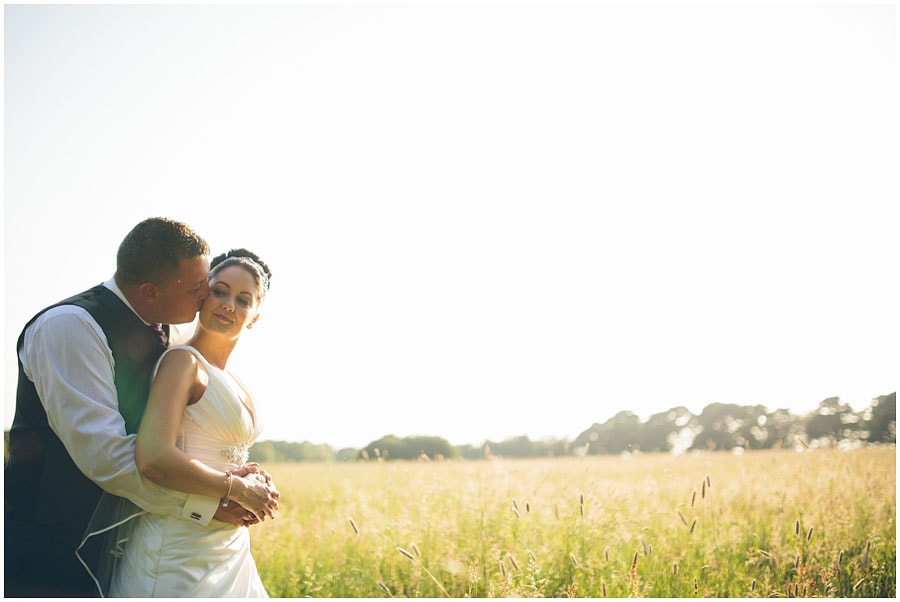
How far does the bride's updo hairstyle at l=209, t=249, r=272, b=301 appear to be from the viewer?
10.7ft

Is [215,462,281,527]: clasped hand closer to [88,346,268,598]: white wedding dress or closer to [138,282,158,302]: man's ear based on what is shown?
[88,346,268,598]: white wedding dress

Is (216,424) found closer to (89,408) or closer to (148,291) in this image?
(89,408)

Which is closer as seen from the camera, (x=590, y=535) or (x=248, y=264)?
(x=248, y=264)

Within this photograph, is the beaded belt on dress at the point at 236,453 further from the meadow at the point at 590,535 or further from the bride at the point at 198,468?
the meadow at the point at 590,535

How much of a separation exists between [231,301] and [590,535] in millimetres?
2953

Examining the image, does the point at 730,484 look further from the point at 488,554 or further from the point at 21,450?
the point at 21,450

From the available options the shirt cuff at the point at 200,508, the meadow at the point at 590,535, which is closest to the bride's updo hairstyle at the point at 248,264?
the shirt cuff at the point at 200,508

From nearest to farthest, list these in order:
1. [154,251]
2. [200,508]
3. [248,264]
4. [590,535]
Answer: [200,508] → [154,251] → [248,264] → [590,535]

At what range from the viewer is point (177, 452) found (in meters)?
2.71

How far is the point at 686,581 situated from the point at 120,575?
10.7 feet

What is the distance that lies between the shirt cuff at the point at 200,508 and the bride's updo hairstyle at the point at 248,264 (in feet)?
3.06

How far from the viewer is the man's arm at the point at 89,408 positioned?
8.97 ft

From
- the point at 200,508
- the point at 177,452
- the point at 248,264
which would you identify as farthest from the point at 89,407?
the point at 248,264

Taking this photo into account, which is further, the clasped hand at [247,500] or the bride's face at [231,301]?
the bride's face at [231,301]
